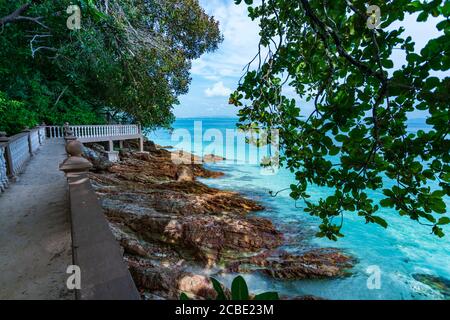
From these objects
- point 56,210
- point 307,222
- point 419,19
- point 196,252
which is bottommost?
point 307,222

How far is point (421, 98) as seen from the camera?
5.41ft

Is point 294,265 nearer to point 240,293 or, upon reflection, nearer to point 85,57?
point 240,293

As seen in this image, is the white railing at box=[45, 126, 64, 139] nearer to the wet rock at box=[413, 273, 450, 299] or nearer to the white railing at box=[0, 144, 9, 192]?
the white railing at box=[0, 144, 9, 192]

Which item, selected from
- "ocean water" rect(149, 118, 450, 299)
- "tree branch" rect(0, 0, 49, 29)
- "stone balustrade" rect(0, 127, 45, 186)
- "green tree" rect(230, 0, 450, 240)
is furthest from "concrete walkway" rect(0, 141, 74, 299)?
"tree branch" rect(0, 0, 49, 29)

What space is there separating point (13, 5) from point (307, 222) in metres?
16.5

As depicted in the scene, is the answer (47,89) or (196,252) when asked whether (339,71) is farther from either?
(47,89)

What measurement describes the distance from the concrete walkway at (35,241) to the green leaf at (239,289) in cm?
192

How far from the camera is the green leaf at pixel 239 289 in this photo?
124 centimetres

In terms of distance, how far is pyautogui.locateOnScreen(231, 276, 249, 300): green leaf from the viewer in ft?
4.05

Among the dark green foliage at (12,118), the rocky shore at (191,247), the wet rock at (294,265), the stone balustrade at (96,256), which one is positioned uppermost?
the dark green foliage at (12,118)

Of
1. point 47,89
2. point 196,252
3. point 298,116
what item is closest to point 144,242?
point 196,252

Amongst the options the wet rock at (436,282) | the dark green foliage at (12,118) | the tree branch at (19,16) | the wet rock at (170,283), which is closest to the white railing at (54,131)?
the dark green foliage at (12,118)

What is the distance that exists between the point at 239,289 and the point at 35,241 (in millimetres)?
3326

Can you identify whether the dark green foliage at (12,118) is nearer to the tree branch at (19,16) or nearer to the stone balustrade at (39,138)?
the stone balustrade at (39,138)
